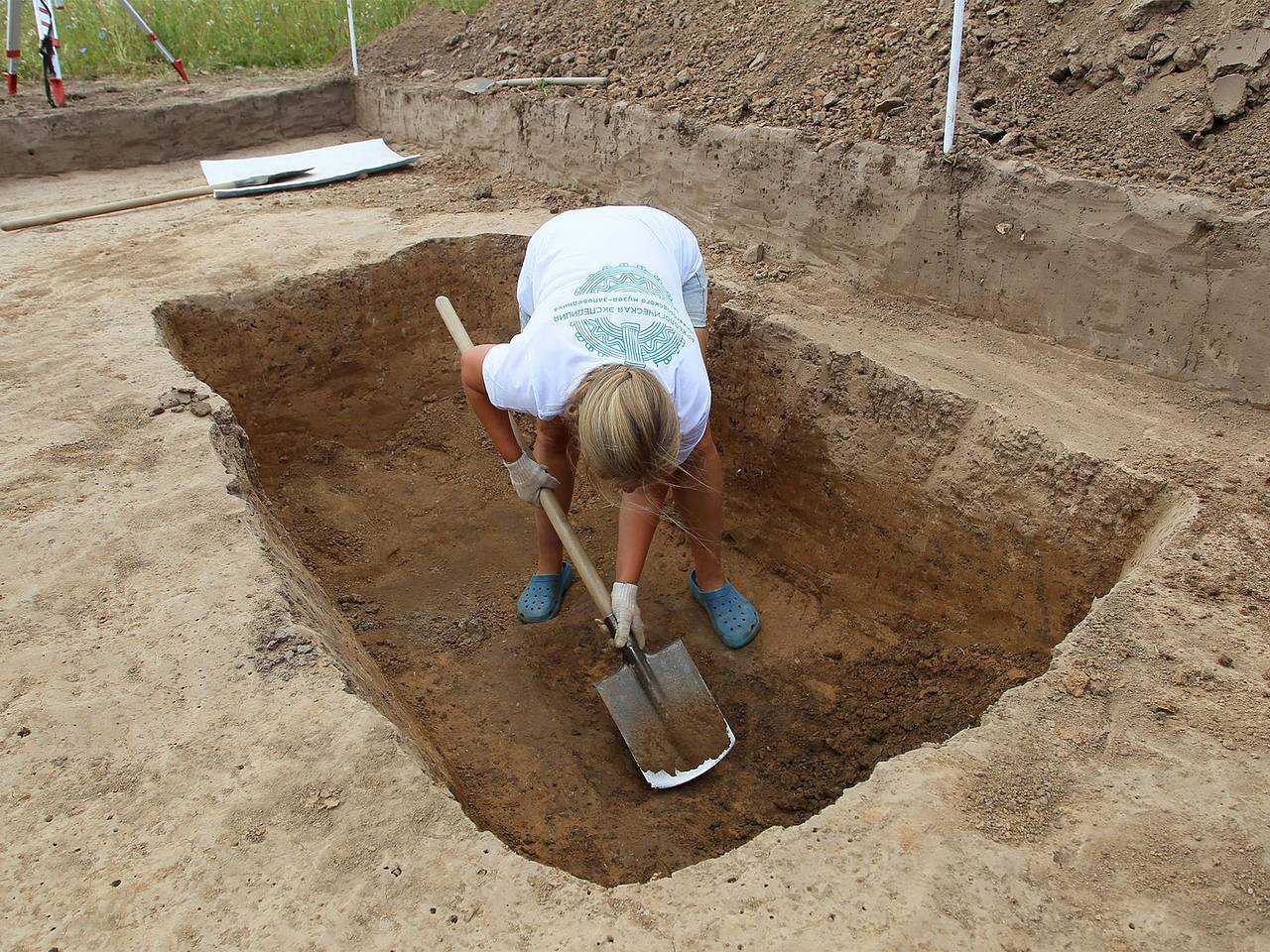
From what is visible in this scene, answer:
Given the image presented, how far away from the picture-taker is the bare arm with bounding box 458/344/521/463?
2.62 metres

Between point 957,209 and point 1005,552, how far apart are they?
1222 millimetres

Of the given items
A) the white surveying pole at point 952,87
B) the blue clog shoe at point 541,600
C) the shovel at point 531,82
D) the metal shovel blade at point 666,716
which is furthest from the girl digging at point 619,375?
the shovel at point 531,82

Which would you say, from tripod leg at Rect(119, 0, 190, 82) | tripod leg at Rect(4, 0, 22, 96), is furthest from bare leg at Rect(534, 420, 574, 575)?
tripod leg at Rect(119, 0, 190, 82)

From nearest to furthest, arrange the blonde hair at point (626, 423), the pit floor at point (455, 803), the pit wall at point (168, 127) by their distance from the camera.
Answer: the pit floor at point (455, 803), the blonde hair at point (626, 423), the pit wall at point (168, 127)

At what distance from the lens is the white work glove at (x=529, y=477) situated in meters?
2.82

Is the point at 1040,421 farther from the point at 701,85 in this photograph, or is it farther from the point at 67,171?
the point at 67,171

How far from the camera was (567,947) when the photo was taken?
1543 millimetres

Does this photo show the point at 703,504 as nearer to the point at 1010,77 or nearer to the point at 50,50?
the point at 1010,77

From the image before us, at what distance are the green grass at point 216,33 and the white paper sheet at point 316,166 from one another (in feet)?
6.62

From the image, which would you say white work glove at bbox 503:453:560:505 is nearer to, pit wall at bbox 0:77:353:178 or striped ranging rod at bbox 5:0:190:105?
pit wall at bbox 0:77:353:178

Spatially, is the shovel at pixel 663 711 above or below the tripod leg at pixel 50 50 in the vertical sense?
below

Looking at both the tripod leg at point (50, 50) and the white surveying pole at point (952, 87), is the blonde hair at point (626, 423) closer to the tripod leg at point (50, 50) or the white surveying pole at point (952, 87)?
the white surveying pole at point (952, 87)

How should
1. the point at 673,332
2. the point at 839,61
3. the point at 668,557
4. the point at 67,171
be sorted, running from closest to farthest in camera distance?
1. the point at 673,332
2. the point at 668,557
3. the point at 839,61
4. the point at 67,171

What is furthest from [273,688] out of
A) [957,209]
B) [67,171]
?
[67,171]
